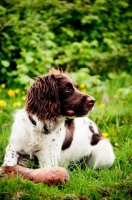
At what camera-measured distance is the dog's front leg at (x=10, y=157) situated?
462cm

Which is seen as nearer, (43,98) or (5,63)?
(43,98)

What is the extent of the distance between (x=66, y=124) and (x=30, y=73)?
2.64 m

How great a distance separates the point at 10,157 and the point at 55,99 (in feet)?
2.29

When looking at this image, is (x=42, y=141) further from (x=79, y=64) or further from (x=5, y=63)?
(x=79, y=64)

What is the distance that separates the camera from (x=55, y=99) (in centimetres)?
461

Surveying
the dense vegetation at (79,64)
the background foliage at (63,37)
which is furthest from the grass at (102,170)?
the background foliage at (63,37)

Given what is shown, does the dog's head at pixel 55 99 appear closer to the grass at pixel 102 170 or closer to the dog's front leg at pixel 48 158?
the dog's front leg at pixel 48 158

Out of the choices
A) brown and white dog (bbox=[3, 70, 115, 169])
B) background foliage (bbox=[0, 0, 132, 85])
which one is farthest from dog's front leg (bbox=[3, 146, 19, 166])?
background foliage (bbox=[0, 0, 132, 85])

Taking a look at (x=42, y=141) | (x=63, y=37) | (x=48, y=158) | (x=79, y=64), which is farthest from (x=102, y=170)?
(x=63, y=37)

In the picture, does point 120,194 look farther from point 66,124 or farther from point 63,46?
point 63,46

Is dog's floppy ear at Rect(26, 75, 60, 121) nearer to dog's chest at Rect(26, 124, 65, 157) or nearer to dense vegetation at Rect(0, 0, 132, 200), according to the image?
dog's chest at Rect(26, 124, 65, 157)

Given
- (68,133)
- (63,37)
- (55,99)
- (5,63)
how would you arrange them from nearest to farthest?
(55,99) → (68,133) → (5,63) → (63,37)

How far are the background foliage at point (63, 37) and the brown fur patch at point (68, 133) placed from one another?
2086 mm

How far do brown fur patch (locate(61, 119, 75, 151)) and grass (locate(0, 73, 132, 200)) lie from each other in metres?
0.29
